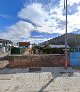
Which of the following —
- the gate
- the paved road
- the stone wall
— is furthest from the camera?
the stone wall

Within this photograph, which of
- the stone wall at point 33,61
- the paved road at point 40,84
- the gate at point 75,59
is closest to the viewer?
the paved road at point 40,84

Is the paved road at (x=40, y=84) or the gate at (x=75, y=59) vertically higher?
the gate at (x=75, y=59)

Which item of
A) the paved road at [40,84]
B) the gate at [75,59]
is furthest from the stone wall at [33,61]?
the paved road at [40,84]

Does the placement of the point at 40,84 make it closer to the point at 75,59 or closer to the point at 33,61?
the point at 33,61

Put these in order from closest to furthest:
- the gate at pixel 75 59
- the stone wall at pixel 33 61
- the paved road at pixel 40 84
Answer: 1. the paved road at pixel 40 84
2. the gate at pixel 75 59
3. the stone wall at pixel 33 61

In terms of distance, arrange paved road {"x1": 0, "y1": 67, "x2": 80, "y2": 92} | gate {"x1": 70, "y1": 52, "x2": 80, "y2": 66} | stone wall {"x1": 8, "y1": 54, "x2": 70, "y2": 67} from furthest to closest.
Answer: stone wall {"x1": 8, "y1": 54, "x2": 70, "y2": 67} < gate {"x1": 70, "y1": 52, "x2": 80, "y2": 66} < paved road {"x1": 0, "y1": 67, "x2": 80, "y2": 92}

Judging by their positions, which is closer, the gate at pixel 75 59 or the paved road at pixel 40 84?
the paved road at pixel 40 84

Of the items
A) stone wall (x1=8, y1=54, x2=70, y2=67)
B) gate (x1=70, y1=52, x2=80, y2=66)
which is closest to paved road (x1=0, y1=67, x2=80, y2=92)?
gate (x1=70, y1=52, x2=80, y2=66)

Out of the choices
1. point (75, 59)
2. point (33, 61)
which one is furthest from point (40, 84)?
point (75, 59)

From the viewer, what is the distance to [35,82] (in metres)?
12.0

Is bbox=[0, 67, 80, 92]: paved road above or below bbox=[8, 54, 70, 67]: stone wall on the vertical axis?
below

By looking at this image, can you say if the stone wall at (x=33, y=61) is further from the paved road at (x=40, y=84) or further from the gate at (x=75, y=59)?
the paved road at (x=40, y=84)

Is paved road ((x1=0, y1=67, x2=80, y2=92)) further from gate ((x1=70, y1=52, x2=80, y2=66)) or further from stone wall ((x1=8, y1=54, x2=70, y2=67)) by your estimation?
stone wall ((x1=8, y1=54, x2=70, y2=67))

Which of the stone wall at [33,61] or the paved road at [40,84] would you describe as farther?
the stone wall at [33,61]
